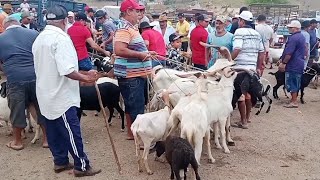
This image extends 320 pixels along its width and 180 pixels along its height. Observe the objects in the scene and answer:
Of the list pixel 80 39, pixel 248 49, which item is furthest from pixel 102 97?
pixel 248 49

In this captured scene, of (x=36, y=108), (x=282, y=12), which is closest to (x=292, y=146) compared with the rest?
(x=36, y=108)

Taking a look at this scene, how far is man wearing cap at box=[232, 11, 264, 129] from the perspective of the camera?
295 inches

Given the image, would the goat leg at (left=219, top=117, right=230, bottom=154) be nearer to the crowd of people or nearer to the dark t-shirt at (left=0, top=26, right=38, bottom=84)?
the crowd of people

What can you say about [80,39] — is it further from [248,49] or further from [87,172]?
[87,172]

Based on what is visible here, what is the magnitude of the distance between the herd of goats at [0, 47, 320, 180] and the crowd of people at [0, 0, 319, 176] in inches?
16.3

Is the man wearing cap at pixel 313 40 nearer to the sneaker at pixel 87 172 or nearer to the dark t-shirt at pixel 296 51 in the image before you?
the dark t-shirt at pixel 296 51

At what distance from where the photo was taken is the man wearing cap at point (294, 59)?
30.7 ft

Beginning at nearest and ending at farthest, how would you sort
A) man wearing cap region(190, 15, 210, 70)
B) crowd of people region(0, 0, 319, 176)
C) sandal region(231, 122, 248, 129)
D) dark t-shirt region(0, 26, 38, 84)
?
crowd of people region(0, 0, 319, 176)
dark t-shirt region(0, 26, 38, 84)
sandal region(231, 122, 248, 129)
man wearing cap region(190, 15, 210, 70)

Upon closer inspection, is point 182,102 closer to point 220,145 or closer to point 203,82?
point 203,82

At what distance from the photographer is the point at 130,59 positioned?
5965 mm

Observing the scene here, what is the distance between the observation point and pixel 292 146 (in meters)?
6.94

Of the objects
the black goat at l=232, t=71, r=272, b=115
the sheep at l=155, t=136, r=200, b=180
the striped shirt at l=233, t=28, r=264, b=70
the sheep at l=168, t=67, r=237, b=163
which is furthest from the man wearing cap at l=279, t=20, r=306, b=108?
the sheep at l=155, t=136, r=200, b=180

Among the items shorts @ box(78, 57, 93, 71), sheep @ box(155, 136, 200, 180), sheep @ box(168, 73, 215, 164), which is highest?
shorts @ box(78, 57, 93, 71)

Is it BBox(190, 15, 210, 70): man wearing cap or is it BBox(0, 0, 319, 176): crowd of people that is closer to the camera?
BBox(0, 0, 319, 176): crowd of people
